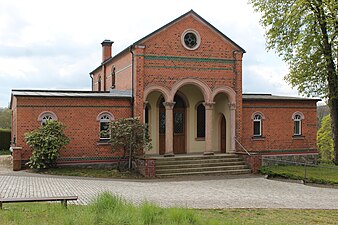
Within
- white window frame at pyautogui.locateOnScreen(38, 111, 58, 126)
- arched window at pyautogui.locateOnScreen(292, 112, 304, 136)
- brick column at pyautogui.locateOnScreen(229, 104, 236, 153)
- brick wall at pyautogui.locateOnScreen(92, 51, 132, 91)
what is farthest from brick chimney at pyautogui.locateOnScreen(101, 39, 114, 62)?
arched window at pyautogui.locateOnScreen(292, 112, 304, 136)

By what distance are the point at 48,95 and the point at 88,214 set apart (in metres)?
13.1

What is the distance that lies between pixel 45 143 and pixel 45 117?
1898mm

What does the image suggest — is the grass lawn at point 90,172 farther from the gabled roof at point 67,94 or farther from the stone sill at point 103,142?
the gabled roof at point 67,94

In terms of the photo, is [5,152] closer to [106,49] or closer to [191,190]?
[106,49]

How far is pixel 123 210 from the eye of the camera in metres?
9.22

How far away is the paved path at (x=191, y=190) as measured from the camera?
43.7 feet

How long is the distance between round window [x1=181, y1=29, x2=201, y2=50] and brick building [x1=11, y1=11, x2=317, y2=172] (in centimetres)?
5

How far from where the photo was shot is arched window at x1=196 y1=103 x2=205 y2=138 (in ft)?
84.1

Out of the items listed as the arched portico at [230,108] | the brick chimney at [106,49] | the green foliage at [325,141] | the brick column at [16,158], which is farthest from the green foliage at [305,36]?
the green foliage at [325,141]

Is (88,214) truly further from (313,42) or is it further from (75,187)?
(313,42)

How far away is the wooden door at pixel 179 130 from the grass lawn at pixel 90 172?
505 cm

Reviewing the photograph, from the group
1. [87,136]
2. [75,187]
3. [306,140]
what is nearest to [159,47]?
[87,136]

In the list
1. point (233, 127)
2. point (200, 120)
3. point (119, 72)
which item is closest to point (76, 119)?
point (119, 72)

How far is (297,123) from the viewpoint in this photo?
27125mm
